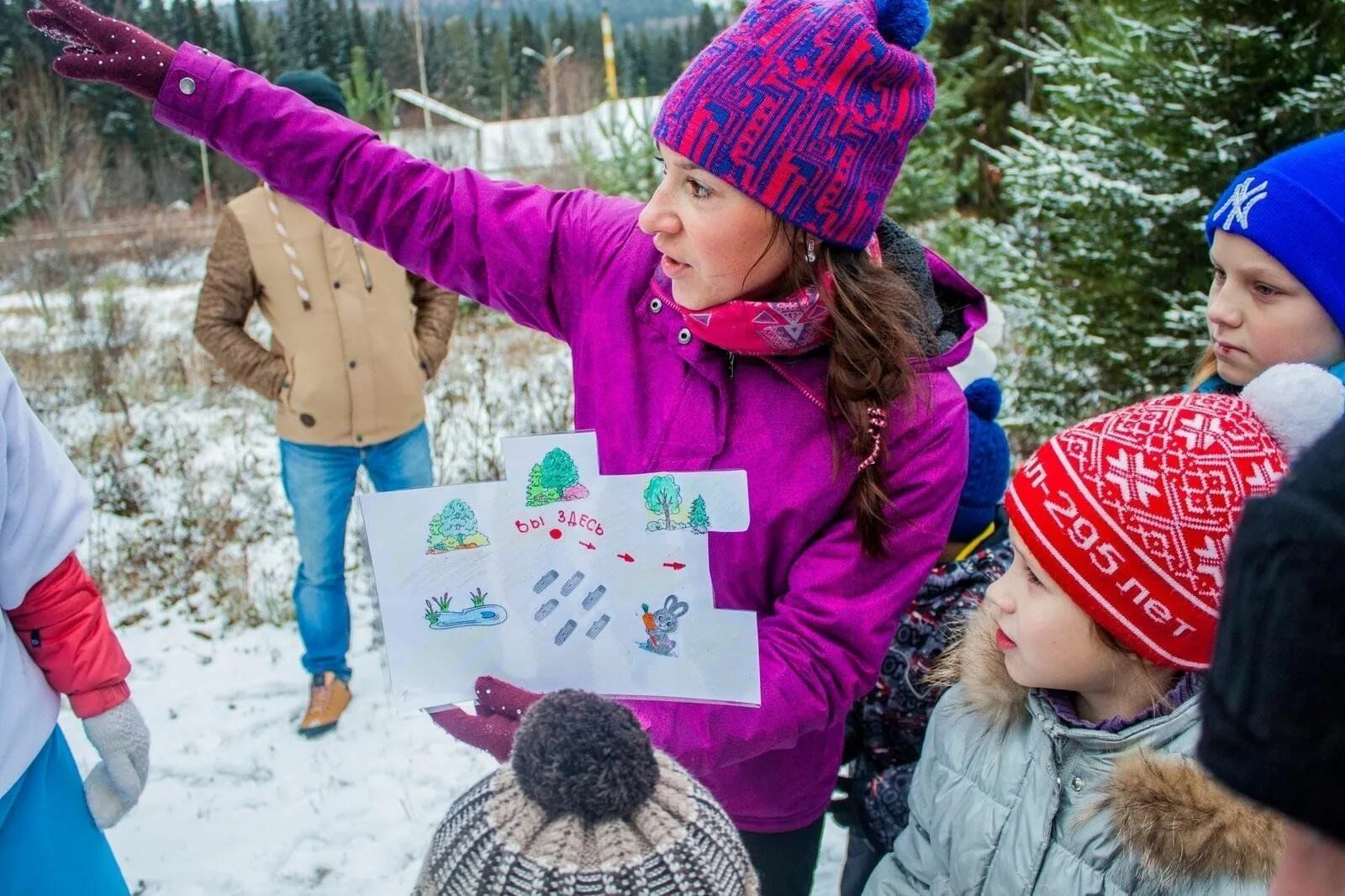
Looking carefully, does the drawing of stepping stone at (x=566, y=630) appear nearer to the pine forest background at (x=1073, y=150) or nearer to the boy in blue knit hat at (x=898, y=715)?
the boy in blue knit hat at (x=898, y=715)

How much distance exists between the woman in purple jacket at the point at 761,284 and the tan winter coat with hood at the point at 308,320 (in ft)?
6.68

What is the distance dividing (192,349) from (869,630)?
955 centimetres

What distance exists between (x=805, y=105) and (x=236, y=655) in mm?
4121

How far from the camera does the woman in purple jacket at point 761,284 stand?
1455 millimetres

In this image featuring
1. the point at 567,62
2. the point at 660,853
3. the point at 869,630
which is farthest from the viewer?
the point at 567,62

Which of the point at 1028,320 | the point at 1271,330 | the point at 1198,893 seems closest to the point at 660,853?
the point at 1198,893

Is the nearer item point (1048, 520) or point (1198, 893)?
point (1198, 893)

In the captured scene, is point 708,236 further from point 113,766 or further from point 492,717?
point 113,766

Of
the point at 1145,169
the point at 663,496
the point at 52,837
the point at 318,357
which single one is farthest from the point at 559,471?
the point at 1145,169

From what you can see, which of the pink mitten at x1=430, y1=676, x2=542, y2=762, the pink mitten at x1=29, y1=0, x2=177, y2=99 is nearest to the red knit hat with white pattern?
the pink mitten at x1=430, y1=676, x2=542, y2=762

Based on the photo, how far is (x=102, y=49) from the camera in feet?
5.10

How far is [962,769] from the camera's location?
5.13 feet

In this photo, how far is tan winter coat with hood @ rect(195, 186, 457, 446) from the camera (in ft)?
11.7

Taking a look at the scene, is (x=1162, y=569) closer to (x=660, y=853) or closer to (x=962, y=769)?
(x=962, y=769)
